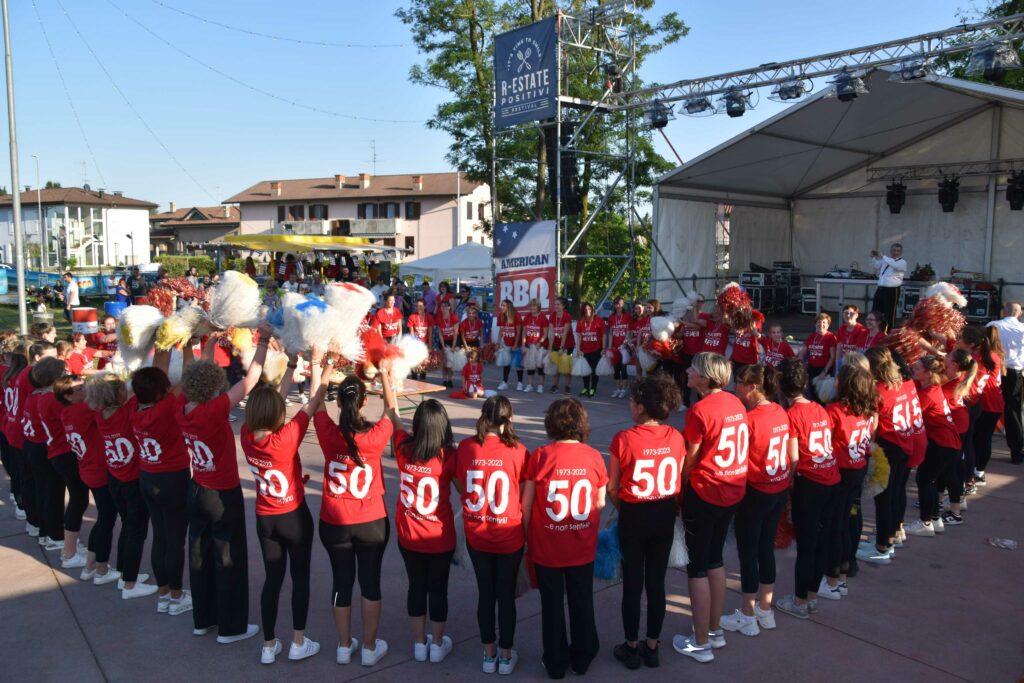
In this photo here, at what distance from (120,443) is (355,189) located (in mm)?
53507

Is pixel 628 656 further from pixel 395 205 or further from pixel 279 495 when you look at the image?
pixel 395 205

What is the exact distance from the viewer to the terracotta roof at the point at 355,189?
52.0m

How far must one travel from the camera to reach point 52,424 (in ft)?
16.2

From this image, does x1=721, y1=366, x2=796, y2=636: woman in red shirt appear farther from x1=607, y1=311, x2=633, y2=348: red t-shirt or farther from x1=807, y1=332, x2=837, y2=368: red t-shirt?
x1=607, y1=311, x2=633, y2=348: red t-shirt

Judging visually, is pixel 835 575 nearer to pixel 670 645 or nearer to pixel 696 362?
pixel 670 645

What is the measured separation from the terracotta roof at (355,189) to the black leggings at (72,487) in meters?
46.1

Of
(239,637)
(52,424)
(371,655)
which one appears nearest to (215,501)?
(239,637)

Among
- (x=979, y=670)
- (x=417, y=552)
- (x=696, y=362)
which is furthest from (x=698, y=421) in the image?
(x=979, y=670)

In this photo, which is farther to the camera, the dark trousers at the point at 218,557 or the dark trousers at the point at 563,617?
the dark trousers at the point at 218,557

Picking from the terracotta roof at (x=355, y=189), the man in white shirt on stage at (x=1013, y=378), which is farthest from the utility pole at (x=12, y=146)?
the terracotta roof at (x=355, y=189)

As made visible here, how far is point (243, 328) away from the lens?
4.22 metres

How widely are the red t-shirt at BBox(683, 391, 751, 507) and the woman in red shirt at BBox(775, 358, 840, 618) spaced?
16.8 inches

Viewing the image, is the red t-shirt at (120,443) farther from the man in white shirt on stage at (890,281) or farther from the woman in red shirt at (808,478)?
the man in white shirt on stage at (890,281)

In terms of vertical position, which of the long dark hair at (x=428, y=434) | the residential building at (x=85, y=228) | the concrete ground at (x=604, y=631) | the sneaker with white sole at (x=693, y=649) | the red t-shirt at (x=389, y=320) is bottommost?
the concrete ground at (x=604, y=631)
